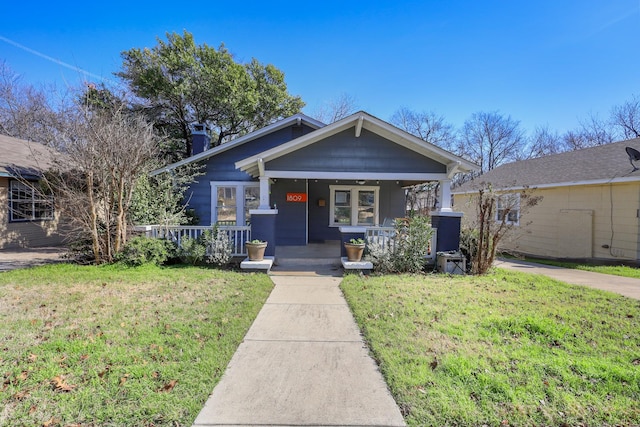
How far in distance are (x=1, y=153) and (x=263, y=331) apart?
14262mm

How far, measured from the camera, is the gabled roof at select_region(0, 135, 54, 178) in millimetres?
10281

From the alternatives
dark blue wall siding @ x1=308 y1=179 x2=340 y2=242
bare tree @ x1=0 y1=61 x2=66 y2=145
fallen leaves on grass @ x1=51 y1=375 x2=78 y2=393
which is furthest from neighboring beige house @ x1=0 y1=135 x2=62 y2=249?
fallen leaves on grass @ x1=51 y1=375 x2=78 y2=393

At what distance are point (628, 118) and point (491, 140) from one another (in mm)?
11455

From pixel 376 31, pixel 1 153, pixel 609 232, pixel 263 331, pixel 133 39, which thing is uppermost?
pixel 133 39

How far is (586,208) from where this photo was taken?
35.9 ft

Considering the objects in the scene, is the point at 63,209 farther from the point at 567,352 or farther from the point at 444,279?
the point at 567,352

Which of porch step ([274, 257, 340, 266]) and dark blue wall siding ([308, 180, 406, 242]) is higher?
dark blue wall siding ([308, 180, 406, 242])

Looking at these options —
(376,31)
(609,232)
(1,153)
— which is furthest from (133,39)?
(609,232)

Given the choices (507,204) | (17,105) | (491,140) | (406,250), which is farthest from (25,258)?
(491,140)

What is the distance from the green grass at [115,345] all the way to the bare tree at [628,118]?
35.2 meters

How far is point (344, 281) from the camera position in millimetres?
6703

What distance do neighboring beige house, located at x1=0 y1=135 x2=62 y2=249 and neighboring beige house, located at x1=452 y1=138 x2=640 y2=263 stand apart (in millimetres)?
15042

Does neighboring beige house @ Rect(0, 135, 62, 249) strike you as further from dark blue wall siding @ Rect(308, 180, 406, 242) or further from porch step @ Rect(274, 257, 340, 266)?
dark blue wall siding @ Rect(308, 180, 406, 242)

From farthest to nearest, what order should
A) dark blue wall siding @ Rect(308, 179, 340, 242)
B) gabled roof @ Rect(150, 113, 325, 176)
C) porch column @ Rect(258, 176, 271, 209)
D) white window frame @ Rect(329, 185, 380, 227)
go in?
dark blue wall siding @ Rect(308, 179, 340, 242) → white window frame @ Rect(329, 185, 380, 227) → gabled roof @ Rect(150, 113, 325, 176) → porch column @ Rect(258, 176, 271, 209)
